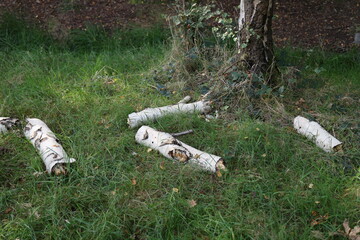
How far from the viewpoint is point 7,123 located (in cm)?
365

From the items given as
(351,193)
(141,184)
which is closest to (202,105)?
(141,184)

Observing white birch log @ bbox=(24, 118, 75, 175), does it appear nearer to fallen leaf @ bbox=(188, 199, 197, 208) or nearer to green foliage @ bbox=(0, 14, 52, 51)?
fallen leaf @ bbox=(188, 199, 197, 208)

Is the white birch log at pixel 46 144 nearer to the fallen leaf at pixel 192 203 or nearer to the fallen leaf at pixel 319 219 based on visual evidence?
the fallen leaf at pixel 192 203

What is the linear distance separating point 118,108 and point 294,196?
2026mm

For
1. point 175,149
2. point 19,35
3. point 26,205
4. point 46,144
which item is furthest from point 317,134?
point 19,35

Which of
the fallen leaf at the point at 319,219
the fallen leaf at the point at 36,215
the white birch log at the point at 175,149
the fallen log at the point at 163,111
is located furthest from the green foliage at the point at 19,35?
the fallen leaf at the point at 319,219

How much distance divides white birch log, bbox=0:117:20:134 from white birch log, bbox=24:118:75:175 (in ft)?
0.38

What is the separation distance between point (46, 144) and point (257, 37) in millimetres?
2397

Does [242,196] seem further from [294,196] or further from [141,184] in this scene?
[141,184]

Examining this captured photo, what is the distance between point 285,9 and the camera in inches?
290

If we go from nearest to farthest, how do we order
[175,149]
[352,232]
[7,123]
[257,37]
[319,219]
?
[352,232] < [319,219] < [175,149] < [7,123] < [257,37]

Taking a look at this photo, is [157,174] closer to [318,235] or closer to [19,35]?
[318,235]

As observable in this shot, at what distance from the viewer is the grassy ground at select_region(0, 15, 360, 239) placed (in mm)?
2617

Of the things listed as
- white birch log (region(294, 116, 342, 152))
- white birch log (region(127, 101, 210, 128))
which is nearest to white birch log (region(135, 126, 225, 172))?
white birch log (region(127, 101, 210, 128))
